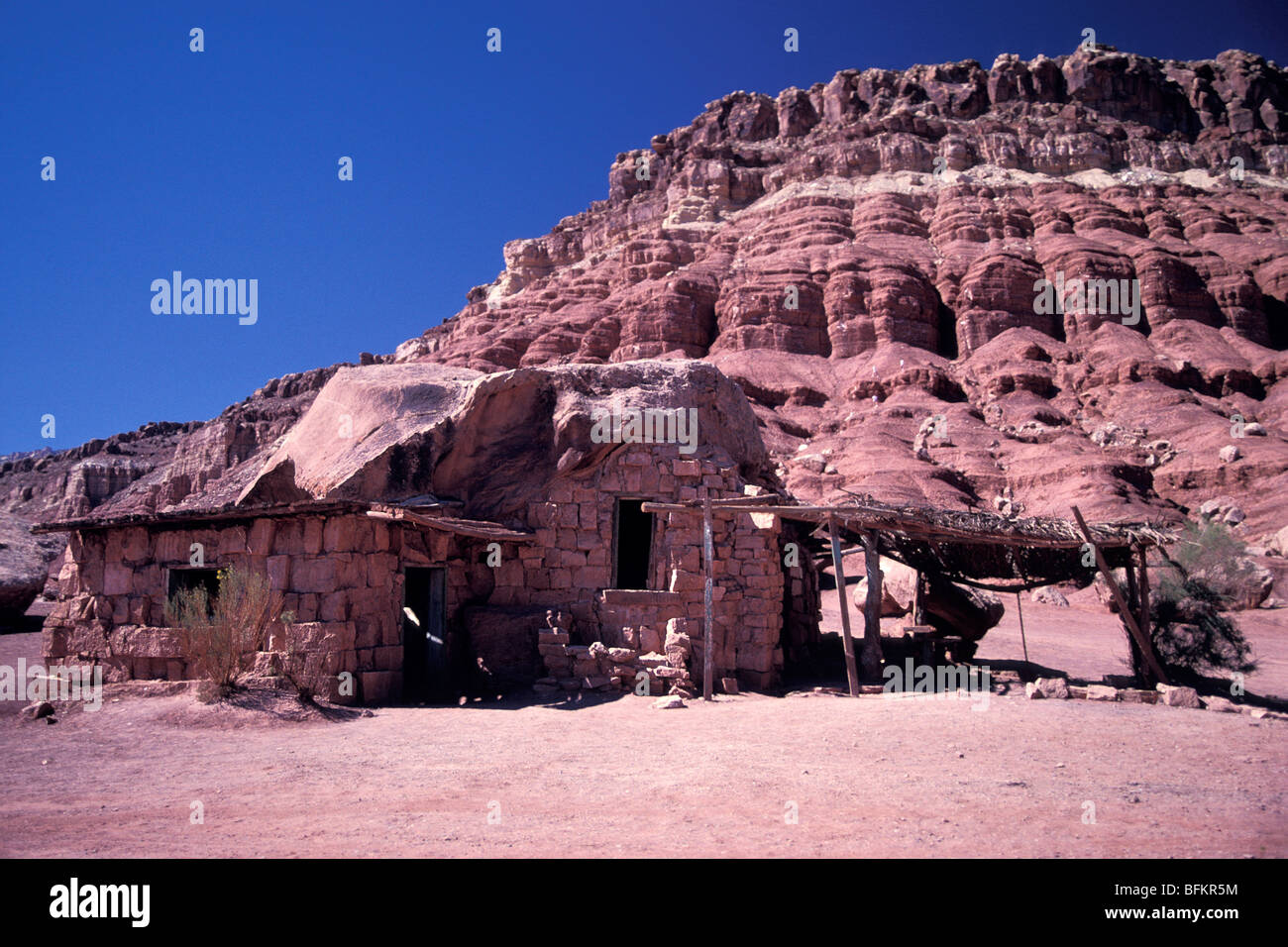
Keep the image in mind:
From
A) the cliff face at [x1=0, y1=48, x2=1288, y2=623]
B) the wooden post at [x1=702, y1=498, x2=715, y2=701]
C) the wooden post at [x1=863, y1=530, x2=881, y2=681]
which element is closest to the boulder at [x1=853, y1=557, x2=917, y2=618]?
the cliff face at [x1=0, y1=48, x2=1288, y2=623]

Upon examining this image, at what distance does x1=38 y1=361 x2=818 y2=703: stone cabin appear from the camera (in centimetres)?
1084

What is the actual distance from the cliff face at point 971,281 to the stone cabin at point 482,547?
16.3 m

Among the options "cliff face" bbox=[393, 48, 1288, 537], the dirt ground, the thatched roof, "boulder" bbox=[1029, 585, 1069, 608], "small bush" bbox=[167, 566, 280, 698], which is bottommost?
"boulder" bbox=[1029, 585, 1069, 608]

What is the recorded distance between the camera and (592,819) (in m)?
5.65

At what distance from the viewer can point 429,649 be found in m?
12.4

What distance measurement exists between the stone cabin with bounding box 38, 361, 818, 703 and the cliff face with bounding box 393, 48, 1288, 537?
1632 centimetres

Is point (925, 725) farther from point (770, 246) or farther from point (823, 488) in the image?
point (770, 246)

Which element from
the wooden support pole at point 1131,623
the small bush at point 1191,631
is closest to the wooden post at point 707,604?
the wooden support pole at point 1131,623

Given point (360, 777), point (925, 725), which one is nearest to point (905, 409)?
point (925, 725)

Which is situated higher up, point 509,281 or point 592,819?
point 509,281

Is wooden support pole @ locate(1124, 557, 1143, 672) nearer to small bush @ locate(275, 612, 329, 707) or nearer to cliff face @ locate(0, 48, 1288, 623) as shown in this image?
cliff face @ locate(0, 48, 1288, 623)

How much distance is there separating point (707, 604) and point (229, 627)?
6.16 m
